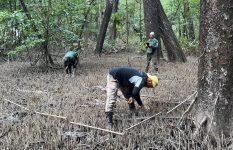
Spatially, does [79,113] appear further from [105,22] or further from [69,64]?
[105,22]

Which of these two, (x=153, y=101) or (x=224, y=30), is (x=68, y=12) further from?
(x=224, y=30)

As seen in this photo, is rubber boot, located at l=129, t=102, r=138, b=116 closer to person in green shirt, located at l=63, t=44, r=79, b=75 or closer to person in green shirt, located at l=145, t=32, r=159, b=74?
person in green shirt, located at l=63, t=44, r=79, b=75

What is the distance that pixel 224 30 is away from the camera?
541 cm

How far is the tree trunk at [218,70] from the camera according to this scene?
5.40 meters

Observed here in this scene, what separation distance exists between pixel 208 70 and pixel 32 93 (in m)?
5.11

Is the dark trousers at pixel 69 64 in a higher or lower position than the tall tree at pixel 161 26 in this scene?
lower

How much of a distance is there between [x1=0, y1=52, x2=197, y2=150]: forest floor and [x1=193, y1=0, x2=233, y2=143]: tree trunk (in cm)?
50

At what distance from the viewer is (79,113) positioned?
7.07m

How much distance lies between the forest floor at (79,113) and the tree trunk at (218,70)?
0.50 metres

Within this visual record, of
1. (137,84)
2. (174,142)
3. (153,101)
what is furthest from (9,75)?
(174,142)

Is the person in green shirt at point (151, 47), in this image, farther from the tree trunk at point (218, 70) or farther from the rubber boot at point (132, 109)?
the tree trunk at point (218, 70)

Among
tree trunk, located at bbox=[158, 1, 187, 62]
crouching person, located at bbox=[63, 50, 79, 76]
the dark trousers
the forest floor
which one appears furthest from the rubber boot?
tree trunk, located at bbox=[158, 1, 187, 62]

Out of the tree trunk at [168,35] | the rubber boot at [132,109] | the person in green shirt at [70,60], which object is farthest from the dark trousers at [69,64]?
the rubber boot at [132,109]

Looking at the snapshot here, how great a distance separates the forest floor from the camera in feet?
18.1
